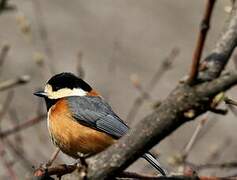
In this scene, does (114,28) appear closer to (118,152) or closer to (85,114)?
(85,114)

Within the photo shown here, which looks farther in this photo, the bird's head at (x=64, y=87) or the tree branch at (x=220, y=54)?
the bird's head at (x=64, y=87)

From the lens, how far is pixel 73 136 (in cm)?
380

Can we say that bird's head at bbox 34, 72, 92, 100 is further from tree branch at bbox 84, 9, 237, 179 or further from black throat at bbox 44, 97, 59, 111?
tree branch at bbox 84, 9, 237, 179

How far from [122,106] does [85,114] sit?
837cm

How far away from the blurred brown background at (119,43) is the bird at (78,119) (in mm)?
5316

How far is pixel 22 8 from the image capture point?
1583cm

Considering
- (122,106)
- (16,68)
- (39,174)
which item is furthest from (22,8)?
(39,174)

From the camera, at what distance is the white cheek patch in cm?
432

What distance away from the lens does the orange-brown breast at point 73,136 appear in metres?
3.68

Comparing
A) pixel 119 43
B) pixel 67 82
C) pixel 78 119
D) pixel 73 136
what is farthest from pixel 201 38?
pixel 119 43

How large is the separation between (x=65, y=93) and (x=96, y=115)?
382mm

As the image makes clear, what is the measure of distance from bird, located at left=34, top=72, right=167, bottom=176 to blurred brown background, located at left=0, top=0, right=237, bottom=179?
532 centimetres

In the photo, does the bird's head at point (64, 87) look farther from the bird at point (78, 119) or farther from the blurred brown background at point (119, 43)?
the blurred brown background at point (119, 43)

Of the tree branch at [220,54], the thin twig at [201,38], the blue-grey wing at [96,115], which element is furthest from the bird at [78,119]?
the thin twig at [201,38]
